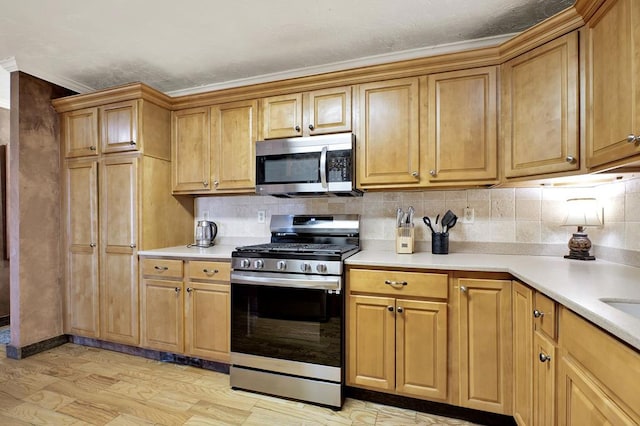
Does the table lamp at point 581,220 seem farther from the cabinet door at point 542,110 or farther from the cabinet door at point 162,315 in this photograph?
the cabinet door at point 162,315

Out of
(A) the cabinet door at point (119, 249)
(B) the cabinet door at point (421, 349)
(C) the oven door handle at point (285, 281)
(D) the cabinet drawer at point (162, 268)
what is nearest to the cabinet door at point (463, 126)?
(B) the cabinet door at point (421, 349)

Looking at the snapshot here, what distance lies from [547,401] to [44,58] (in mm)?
3879

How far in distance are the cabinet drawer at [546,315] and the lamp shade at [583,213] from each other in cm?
82

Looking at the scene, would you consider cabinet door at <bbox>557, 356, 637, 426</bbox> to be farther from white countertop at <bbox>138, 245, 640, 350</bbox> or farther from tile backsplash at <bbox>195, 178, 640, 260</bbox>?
tile backsplash at <bbox>195, 178, 640, 260</bbox>

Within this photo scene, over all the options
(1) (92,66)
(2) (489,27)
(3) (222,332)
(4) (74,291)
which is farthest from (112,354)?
(2) (489,27)

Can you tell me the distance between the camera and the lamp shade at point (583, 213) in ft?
6.33

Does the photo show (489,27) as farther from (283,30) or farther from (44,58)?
(44,58)

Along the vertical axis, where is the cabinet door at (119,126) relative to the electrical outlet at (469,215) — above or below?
above

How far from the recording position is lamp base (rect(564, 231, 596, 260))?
1965mm

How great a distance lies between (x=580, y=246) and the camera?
6.48ft

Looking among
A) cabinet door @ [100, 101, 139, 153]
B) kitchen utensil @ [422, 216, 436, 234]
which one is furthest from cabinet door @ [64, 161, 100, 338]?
kitchen utensil @ [422, 216, 436, 234]

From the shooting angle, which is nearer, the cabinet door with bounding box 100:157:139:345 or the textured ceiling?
the textured ceiling

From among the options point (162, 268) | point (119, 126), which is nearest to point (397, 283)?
point (162, 268)

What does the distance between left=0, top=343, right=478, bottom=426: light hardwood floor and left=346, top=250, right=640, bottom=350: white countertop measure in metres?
0.92
